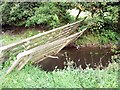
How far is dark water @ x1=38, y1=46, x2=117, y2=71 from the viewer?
6.29 m

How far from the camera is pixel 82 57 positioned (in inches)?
273

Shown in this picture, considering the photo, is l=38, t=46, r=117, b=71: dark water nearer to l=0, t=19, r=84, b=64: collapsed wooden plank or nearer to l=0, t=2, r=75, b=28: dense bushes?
l=0, t=19, r=84, b=64: collapsed wooden plank

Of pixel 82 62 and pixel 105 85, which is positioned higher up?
pixel 105 85

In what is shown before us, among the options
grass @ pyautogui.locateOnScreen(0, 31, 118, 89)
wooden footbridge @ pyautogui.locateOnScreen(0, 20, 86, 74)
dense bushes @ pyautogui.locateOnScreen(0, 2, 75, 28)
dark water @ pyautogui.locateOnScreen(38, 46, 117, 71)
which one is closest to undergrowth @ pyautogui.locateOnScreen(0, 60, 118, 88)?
grass @ pyautogui.locateOnScreen(0, 31, 118, 89)

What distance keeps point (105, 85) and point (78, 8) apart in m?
4.40

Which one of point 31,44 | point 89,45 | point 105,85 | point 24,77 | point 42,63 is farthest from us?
point 89,45

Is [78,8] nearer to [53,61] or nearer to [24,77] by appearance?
[53,61]

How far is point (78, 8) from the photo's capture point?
784cm

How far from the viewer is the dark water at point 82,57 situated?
6.29 m

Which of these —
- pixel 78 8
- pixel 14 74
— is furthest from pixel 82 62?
pixel 14 74

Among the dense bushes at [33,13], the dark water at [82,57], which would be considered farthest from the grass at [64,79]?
the dense bushes at [33,13]

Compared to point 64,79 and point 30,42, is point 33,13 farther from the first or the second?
point 64,79

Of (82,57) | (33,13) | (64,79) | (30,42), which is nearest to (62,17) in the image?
(33,13)

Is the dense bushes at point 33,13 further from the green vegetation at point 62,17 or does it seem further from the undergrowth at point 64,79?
the undergrowth at point 64,79
